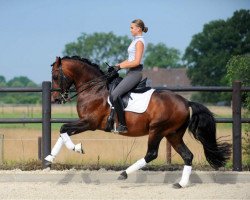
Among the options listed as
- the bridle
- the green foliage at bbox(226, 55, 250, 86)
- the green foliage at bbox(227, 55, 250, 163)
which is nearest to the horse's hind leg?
the bridle

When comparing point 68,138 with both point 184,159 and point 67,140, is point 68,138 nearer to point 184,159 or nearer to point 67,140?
point 67,140

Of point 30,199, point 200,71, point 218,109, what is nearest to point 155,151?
point 30,199

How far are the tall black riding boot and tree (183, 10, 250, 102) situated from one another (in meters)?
61.7

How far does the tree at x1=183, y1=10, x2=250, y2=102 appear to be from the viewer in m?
72.9

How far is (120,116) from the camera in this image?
27.9 ft

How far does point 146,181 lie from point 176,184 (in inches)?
32.6

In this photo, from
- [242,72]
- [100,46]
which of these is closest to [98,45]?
[100,46]

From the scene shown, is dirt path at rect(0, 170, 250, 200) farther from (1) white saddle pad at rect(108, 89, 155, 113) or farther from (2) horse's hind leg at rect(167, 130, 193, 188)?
(1) white saddle pad at rect(108, 89, 155, 113)

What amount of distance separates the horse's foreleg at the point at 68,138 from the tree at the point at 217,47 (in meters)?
61.9

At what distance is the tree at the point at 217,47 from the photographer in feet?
239

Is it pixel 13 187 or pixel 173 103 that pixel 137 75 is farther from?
pixel 13 187

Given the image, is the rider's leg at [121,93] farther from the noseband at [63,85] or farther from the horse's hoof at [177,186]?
the horse's hoof at [177,186]

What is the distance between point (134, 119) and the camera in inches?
338

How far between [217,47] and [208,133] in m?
69.5
